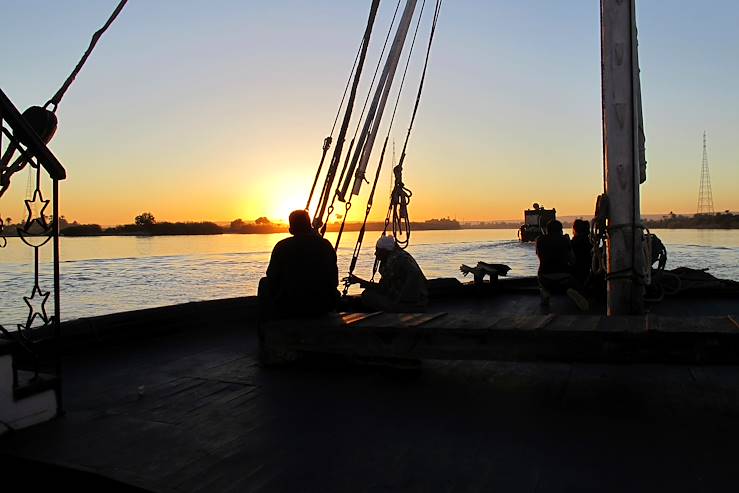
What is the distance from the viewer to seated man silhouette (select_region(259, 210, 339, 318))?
4980 millimetres

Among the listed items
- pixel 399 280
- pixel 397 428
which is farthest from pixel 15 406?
pixel 399 280

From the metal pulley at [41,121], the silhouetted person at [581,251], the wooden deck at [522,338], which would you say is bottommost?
the wooden deck at [522,338]

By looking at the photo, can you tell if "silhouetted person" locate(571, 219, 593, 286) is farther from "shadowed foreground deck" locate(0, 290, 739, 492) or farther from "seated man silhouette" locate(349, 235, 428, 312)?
"shadowed foreground deck" locate(0, 290, 739, 492)

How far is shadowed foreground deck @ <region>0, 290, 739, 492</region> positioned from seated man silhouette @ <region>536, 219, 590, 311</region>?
370cm

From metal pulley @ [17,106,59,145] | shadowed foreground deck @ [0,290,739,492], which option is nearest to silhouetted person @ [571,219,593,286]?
shadowed foreground deck @ [0,290,739,492]

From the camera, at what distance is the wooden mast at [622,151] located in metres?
5.34

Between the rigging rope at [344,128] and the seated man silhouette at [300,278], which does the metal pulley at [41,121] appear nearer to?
the seated man silhouette at [300,278]

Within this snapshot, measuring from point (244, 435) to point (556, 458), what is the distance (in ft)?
5.55

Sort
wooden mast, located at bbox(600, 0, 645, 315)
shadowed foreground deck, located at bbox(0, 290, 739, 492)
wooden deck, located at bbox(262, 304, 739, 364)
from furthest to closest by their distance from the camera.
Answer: wooden mast, located at bbox(600, 0, 645, 315) → wooden deck, located at bbox(262, 304, 739, 364) → shadowed foreground deck, located at bbox(0, 290, 739, 492)

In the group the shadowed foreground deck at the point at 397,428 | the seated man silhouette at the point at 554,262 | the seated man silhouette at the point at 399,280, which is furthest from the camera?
the seated man silhouette at the point at 554,262

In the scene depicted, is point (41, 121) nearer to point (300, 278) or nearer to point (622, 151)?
point (300, 278)

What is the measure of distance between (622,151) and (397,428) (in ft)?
11.3

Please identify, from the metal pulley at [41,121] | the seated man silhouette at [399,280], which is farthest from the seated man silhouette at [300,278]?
the metal pulley at [41,121]

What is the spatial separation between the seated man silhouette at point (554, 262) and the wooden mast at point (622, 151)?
2.88 m
